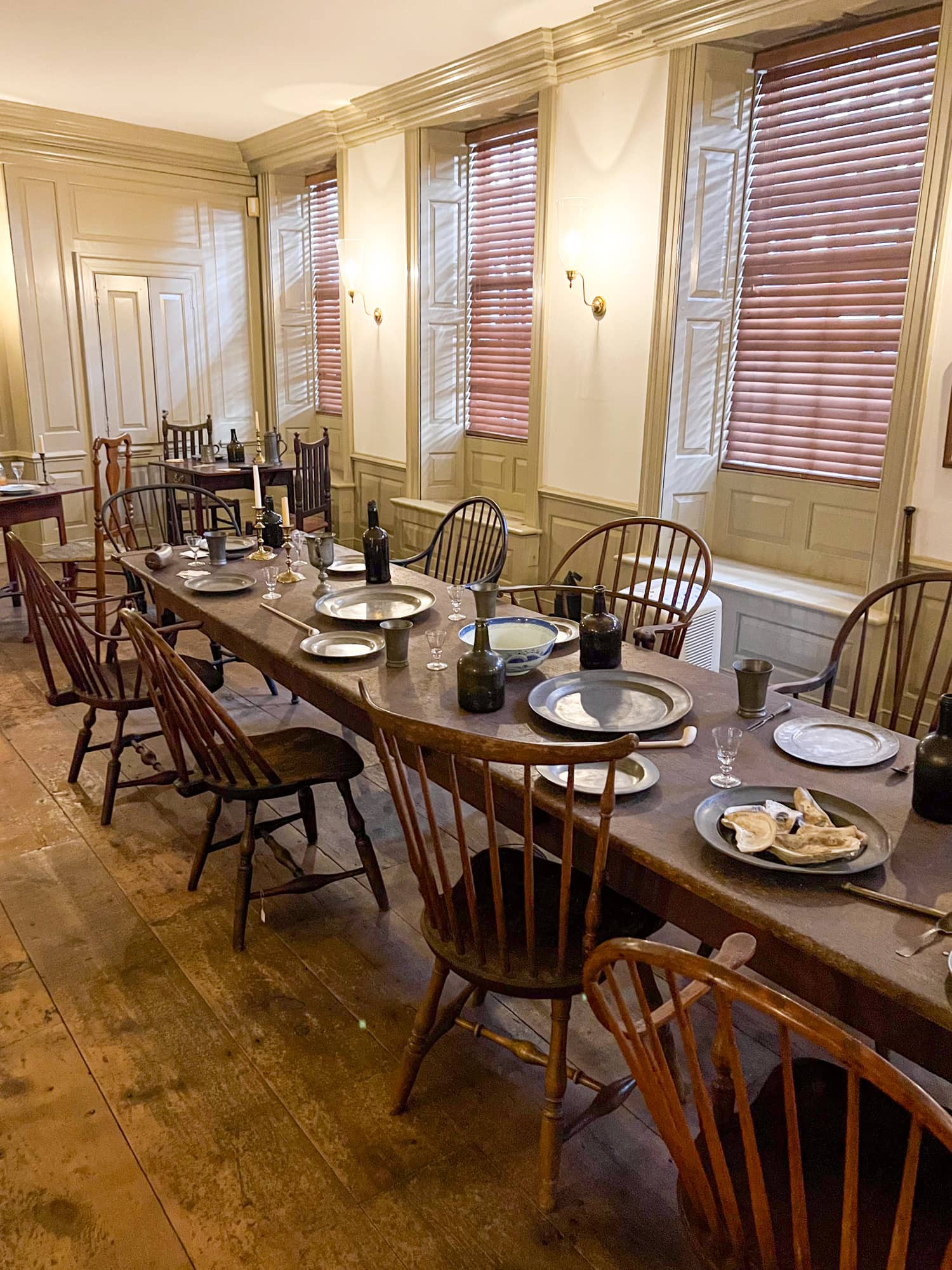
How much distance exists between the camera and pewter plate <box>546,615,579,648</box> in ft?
8.35

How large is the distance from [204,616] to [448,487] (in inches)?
127

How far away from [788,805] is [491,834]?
0.52m

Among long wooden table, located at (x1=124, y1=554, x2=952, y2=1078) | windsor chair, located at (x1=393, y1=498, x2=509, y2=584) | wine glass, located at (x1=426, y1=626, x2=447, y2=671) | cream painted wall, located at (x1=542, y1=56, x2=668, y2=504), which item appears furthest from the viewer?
cream painted wall, located at (x1=542, y1=56, x2=668, y2=504)

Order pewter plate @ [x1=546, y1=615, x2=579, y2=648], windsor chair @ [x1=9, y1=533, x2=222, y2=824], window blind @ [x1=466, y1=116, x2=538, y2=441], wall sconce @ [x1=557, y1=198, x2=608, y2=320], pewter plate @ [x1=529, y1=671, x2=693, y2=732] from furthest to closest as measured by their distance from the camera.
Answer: window blind @ [x1=466, y1=116, x2=538, y2=441]
wall sconce @ [x1=557, y1=198, x2=608, y2=320]
windsor chair @ [x1=9, y1=533, x2=222, y2=824]
pewter plate @ [x1=546, y1=615, x2=579, y2=648]
pewter plate @ [x1=529, y1=671, x2=693, y2=732]

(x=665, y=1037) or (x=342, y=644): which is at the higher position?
(x=342, y=644)

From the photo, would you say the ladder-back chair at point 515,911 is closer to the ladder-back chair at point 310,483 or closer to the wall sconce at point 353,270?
the ladder-back chair at point 310,483

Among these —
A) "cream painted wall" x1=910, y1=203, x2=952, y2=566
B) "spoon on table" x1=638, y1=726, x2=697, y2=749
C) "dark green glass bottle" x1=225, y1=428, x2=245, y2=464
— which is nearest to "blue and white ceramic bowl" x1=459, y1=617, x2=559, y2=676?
"spoon on table" x1=638, y1=726, x2=697, y2=749

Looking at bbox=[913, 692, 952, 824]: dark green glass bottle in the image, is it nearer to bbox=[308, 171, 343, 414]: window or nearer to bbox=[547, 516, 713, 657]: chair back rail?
bbox=[547, 516, 713, 657]: chair back rail

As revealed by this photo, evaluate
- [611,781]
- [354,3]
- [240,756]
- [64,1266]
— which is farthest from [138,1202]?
[354,3]

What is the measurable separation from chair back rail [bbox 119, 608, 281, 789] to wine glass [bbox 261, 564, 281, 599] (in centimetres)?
61

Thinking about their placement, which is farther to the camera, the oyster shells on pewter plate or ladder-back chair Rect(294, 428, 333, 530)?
ladder-back chair Rect(294, 428, 333, 530)

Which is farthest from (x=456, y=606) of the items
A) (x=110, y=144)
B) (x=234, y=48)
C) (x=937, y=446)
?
(x=110, y=144)

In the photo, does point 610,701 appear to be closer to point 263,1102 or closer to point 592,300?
point 263,1102

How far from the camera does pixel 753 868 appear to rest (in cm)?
150
